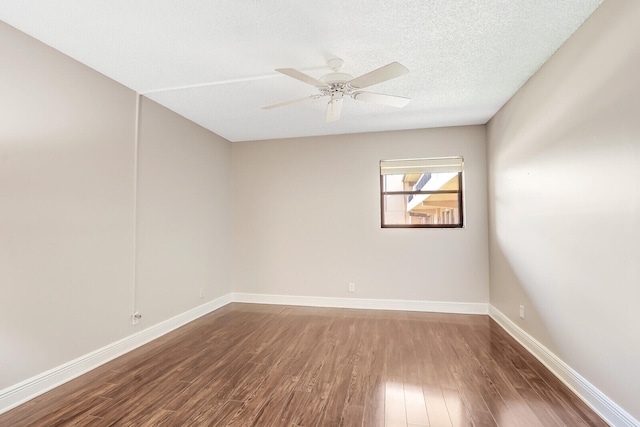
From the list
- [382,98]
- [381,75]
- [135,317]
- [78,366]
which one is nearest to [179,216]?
[135,317]

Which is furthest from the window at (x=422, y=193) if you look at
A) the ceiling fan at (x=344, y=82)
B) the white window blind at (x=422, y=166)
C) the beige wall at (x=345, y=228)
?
the ceiling fan at (x=344, y=82)

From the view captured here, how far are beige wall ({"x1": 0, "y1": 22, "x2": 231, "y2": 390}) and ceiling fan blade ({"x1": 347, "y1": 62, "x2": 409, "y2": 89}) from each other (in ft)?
7.28

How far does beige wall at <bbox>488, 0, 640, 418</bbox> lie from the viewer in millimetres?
1673

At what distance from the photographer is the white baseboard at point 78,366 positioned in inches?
80.0

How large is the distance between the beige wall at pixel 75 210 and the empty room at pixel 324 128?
16 mm

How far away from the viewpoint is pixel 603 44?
1844 mm

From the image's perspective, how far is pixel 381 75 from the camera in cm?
212

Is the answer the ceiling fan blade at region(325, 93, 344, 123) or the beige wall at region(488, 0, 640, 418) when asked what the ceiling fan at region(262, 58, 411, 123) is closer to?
the ceiling fan blade at region(325, 93, 344, 123)

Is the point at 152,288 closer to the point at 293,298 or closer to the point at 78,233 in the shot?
the point at 78,233

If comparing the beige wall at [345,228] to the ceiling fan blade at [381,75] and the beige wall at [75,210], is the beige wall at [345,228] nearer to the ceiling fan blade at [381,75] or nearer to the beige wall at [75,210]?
the beige wall at [75,210]

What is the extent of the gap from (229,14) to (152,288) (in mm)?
2737

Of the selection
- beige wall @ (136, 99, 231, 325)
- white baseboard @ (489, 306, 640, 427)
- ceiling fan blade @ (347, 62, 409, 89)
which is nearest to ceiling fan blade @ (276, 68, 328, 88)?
ceiling fan blade @ (347, 62, 409, 89)

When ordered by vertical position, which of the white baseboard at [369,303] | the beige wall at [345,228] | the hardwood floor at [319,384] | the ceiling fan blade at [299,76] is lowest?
the hardwood floor at [319,384]

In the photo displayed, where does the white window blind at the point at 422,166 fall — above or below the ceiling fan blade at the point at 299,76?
below
